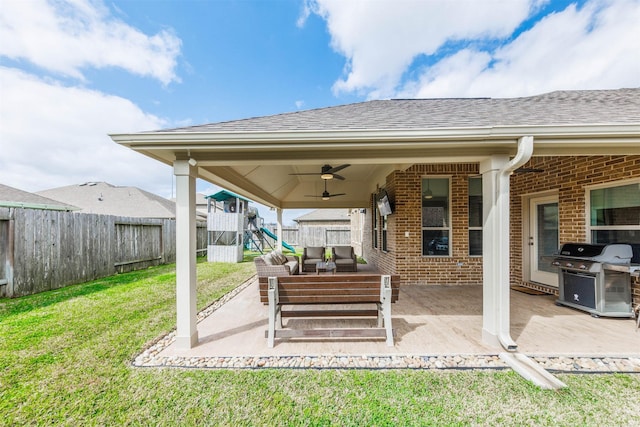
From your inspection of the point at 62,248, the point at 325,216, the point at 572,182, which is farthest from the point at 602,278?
the point at 325,216

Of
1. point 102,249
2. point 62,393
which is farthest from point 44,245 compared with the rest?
point 62,393

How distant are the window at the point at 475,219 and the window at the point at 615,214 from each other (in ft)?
6.97

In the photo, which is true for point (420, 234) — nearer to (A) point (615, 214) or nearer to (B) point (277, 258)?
(A) point (615, 214)

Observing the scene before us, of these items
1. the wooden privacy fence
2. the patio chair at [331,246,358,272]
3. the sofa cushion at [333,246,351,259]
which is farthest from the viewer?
the sofa cushion at [333,246,351,259]

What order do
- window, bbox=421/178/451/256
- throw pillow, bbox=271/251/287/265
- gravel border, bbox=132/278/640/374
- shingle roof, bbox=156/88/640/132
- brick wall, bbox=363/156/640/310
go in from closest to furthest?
gravel border, bbox=132/278/640/374 < shingle roof, bbox=156/88/640/132 < throw pillow, bbox=271/251/287/265 < brick wall, bbox=363/156/640/310 < window, bbox=421/178/451/256

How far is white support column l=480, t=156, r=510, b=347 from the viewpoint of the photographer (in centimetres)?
330

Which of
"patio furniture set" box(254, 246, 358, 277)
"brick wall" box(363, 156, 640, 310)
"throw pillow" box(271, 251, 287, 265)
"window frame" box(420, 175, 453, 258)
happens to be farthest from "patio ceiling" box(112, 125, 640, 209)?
"patio furniture set" box(254, 246, 358, 277)

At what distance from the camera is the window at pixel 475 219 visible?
22.2ft

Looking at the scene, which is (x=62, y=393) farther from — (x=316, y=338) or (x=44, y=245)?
(x=44, y=245)

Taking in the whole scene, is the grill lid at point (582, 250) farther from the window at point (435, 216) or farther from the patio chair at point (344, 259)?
the patio chair at point (344, 259)

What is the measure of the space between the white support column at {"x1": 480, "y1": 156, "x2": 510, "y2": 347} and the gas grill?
89.4 inches

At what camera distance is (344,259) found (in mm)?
8680

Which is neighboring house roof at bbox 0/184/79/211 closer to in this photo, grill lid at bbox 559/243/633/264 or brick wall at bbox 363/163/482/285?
brick wall at bbox 363/163/482/285

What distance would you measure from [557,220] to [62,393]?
26.4ft
